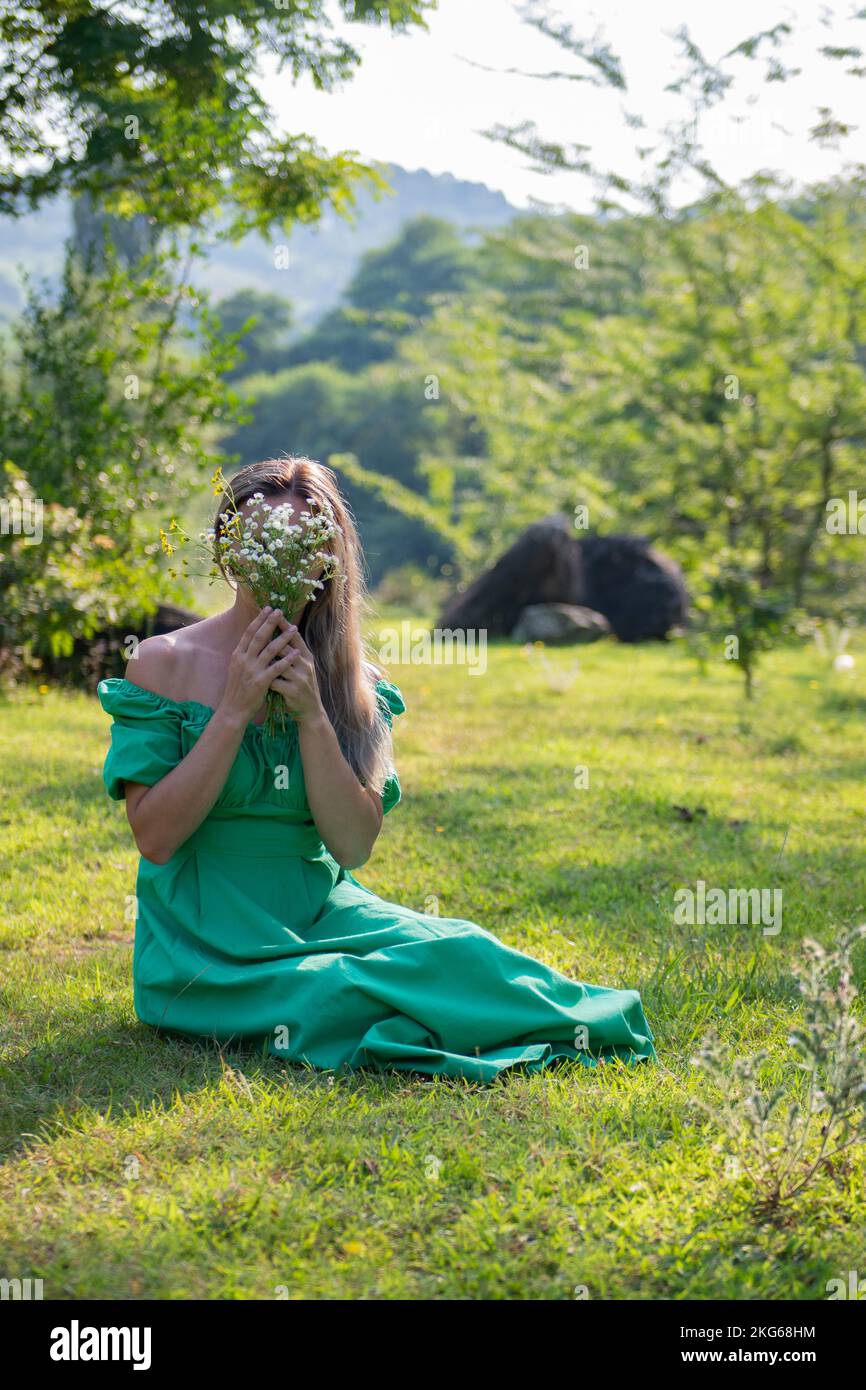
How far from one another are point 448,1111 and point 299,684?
1.13 m

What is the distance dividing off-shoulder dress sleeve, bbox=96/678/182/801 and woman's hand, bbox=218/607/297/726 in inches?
9.5

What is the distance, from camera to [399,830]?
19.9 ft

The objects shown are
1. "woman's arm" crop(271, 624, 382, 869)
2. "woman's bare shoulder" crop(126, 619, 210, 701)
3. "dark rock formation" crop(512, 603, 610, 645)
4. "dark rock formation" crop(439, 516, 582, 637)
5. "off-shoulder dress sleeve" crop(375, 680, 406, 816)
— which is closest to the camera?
"woman's arm" crop(271, 624, 382, 869)

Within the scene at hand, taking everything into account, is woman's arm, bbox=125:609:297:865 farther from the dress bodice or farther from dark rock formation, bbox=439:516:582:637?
dark rock formation, bbox=439:516:582:637

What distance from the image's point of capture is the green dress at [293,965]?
329cm

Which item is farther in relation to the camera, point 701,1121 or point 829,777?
point 829,777

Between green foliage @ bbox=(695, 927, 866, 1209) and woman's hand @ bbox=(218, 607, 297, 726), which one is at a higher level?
woman's hand @ bbox=(218, 607, 297, 726)

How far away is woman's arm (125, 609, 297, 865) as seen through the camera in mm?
3170

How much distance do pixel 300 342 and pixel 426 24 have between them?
54.2m

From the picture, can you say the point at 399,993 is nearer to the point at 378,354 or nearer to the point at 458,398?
the point at 458,398

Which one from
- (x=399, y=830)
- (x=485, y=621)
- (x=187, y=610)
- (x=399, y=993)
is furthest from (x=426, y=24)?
(x=485, y=621)

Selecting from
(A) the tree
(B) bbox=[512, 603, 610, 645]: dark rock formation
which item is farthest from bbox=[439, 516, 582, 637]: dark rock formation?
(A) the tree

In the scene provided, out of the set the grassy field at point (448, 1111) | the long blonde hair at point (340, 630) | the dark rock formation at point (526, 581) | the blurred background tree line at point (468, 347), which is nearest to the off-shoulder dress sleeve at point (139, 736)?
the long blonde hair at point (340, 630)

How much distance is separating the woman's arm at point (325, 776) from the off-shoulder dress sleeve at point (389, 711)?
152 mm
